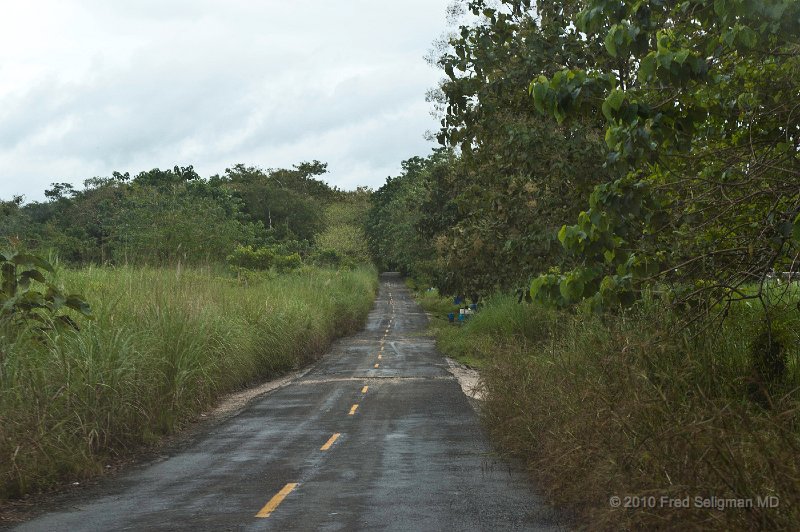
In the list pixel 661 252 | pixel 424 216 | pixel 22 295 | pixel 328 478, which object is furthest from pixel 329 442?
pixel 424 216

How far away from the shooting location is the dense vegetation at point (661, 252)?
6426 mm

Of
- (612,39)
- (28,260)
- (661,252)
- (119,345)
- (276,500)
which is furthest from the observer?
(119,345)

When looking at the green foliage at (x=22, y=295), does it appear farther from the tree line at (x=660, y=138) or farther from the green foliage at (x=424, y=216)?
the green foliage at (x=424, y=216)

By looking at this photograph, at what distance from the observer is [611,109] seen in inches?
268

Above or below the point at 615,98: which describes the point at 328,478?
below

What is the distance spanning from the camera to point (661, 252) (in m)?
9.31

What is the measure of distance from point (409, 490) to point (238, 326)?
14147 millimetres

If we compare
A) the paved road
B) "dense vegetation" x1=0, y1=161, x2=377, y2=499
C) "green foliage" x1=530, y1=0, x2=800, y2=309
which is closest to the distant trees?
"dense vegetation" x1=0, y1=161, x2=377, y2=499

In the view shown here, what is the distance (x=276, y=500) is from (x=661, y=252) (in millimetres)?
4945

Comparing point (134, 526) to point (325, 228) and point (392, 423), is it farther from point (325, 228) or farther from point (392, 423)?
point (325, 228)

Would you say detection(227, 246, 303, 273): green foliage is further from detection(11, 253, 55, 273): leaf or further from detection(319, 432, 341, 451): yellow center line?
detection(11, 253, 55, 273): leaf

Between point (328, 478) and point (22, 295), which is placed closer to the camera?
point (328, 478)

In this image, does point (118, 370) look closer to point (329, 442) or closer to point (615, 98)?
point (329, 442)

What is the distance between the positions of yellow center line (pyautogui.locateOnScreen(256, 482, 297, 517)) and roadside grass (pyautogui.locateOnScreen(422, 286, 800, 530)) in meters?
2.90
